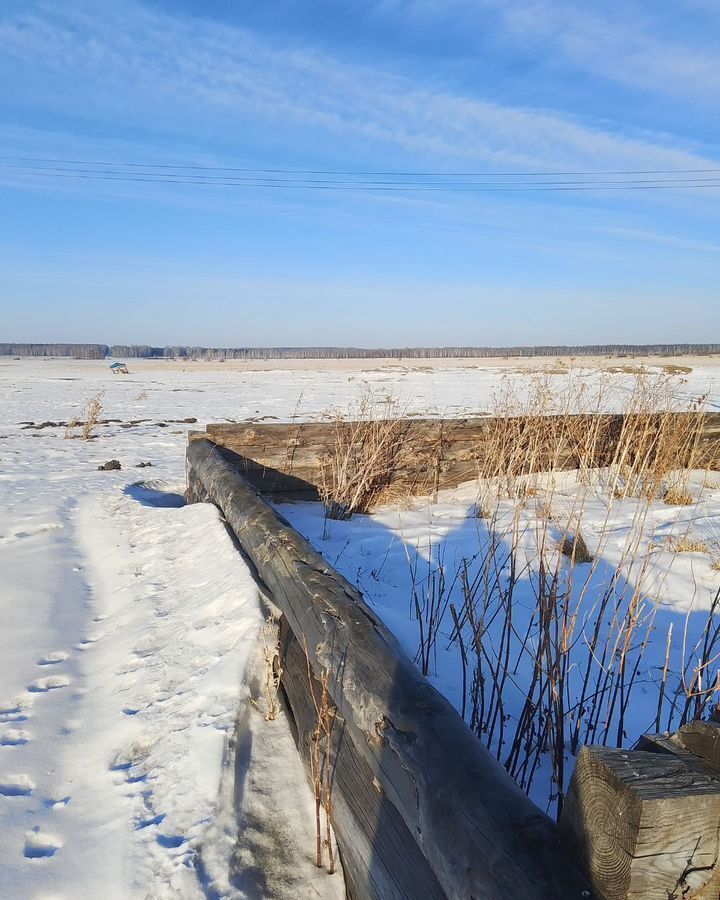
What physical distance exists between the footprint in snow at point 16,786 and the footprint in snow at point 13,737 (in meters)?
0.18

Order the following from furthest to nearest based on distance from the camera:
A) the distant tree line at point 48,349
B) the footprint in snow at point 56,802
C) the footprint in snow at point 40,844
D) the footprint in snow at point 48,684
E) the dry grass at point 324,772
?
the distant tree line at point 48,349 → the footprint in snow at point 48,684 → the footprint in snow at point 56,802 → the footprint in snow at point 40,844 → the dry grass at point 324,772

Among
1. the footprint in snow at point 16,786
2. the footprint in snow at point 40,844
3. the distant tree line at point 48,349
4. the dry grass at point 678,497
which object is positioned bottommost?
the footprint in snow at point 40,844

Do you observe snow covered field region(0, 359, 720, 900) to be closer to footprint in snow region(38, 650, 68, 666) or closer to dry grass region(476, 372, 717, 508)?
footprint in snow region(38, 650, 68, 666)

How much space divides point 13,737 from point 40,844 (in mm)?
595

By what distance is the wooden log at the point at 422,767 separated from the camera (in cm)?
109

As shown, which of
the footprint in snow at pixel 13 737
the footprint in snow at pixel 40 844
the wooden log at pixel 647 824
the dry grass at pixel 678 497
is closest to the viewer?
the wooden log at pixel 647 824

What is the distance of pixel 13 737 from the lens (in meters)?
2.40

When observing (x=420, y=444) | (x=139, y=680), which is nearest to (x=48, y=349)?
(x=420, y=444)

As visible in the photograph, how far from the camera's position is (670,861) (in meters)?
0.94

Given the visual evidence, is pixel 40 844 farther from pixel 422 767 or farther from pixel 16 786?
pixel 422 767

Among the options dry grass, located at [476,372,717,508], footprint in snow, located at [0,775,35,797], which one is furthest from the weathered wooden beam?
footprint in snow, located at [0,775,35,797]

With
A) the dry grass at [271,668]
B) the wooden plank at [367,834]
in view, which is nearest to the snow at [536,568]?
the wooden plank at [367,834]

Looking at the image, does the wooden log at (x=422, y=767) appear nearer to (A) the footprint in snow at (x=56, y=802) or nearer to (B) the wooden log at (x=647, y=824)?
(B) the wooden log at (x=647, y=824)

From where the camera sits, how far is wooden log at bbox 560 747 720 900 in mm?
916
